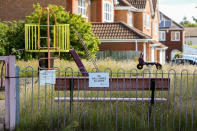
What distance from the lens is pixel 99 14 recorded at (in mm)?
33656

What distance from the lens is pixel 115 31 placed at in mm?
30719

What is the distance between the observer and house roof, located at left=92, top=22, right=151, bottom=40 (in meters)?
30.3

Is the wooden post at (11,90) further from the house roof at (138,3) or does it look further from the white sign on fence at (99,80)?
the house roof at (138,3)

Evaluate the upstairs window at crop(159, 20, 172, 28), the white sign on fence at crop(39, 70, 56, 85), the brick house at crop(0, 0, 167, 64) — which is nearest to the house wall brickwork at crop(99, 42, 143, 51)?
the brick house at crop(0, 0, 167, 64)

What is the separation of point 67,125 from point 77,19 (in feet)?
49.9

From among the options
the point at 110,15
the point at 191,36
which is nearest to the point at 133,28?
the point at 110,15

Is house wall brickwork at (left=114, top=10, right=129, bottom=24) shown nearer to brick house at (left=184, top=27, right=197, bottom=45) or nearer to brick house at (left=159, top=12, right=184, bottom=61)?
brick house at (left=159, top=12, right=184, bottom=61)

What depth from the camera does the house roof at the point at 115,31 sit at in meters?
30.3

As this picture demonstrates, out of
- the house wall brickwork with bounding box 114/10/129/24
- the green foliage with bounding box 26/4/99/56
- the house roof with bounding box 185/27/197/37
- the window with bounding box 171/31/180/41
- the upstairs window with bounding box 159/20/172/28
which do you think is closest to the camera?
the green foliage with bounding box 26/4/99/56

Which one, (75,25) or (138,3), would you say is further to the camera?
(138,3)

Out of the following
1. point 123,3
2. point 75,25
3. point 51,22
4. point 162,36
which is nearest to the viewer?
point 51,22

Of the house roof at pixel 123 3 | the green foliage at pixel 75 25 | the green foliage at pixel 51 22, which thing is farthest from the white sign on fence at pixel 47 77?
the house roof at pixel 123 3

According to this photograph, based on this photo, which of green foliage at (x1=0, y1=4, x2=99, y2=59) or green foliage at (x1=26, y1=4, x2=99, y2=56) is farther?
green foliage at (x1=0, y1=4, x2=99, y2=59)

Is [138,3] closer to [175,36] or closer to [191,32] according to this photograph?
[175,36]
